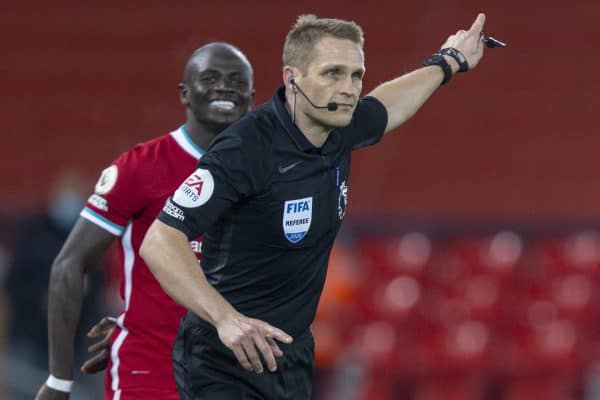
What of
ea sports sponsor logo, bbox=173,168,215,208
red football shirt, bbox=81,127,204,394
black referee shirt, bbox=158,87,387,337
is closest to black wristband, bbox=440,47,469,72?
black referee shirt, bbox=158,87,387,337

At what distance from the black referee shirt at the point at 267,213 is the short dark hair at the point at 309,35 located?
0.13 meters

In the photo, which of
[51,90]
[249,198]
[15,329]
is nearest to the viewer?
[249,198]

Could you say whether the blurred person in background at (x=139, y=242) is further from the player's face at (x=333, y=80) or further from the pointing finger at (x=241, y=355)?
the pointing finger at (x=241, y=355)

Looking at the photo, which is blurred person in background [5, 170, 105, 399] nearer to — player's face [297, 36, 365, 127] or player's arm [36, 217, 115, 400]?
player's arm [36, 217, 115, 400]

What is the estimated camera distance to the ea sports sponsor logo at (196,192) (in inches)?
143

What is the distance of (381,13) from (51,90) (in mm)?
2855

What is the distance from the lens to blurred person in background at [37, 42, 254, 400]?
14.5ft

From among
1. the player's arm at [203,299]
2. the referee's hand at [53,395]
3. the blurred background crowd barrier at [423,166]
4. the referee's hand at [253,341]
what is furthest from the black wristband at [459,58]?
the blurred background crowd barrier at [423,166]

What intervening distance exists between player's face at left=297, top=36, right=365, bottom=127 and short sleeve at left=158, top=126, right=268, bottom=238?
0.23m

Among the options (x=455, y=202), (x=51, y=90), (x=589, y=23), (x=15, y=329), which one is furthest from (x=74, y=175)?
(x=589, y=23)

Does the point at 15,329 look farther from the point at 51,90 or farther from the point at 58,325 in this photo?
the point at 58,325

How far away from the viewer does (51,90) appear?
11148 millimetres

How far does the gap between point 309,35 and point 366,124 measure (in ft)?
1.62

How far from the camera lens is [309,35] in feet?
12.9
